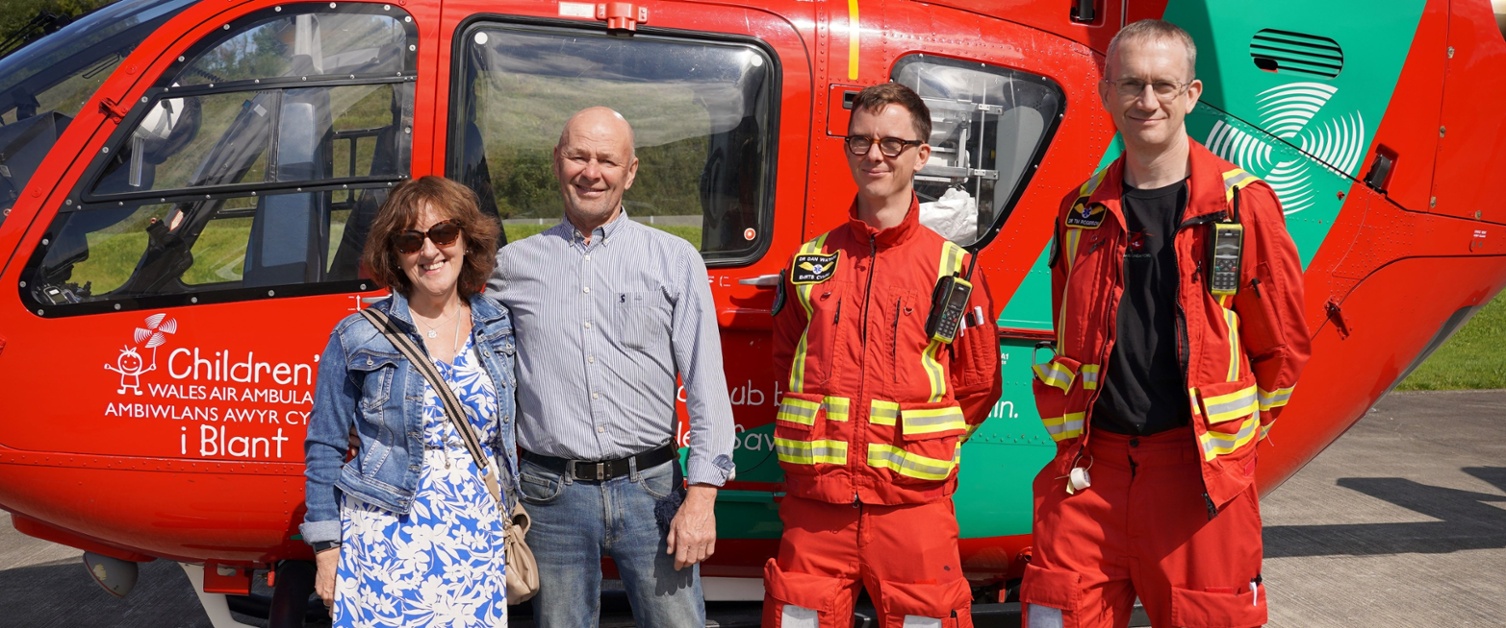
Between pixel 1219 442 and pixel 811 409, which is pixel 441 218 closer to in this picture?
pixel 811 409

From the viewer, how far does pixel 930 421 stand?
9.53ft

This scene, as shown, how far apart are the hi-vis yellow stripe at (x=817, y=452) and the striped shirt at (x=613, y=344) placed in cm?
19

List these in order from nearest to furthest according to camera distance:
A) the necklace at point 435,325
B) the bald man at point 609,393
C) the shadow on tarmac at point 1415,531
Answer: the necklace at point 435,325 < the bald man at point 609,393 < the shadow on tarmac at point 1415,531

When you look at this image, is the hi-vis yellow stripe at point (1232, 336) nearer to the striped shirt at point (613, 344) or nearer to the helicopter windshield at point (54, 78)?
the striped shirt at point (613, 344)

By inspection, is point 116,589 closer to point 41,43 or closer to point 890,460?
point 41,43

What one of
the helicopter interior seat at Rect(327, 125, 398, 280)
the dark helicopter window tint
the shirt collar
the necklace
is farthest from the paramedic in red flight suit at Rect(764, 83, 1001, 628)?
the dark helicopter window tint

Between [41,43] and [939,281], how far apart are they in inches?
120

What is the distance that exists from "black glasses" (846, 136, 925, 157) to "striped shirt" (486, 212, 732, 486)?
499 millimetres

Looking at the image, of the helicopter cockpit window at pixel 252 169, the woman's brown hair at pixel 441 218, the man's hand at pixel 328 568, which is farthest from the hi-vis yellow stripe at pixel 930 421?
the helicopter cockpit window at pixel 252 169

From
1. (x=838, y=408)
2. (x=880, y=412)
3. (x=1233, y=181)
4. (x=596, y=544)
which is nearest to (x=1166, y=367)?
(x=1233, y=181)

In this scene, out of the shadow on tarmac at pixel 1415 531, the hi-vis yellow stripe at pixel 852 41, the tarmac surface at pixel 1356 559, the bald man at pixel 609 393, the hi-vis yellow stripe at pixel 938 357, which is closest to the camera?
the bald man at pixel 609 393

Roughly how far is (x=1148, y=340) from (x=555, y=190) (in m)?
1.89

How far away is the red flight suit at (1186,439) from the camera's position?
8.66ft

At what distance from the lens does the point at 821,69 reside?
3.71 m
